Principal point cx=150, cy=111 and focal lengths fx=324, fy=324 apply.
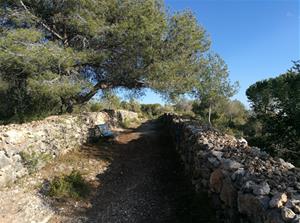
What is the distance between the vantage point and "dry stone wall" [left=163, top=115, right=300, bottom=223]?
3.06 meters

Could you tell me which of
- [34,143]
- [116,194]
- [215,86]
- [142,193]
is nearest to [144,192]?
[142,193]

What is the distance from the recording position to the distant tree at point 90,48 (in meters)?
11.6

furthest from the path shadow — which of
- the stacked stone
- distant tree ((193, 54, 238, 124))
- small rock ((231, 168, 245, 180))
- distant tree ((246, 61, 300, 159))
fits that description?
distant tree ((193, 54, 238, 124))

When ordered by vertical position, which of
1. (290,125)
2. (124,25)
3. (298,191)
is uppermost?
(124,25)

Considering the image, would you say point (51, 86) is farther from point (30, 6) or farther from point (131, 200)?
point (131, 200)

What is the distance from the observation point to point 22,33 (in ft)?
36.1

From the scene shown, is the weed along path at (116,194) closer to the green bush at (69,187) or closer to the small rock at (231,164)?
the green bush at (69,187)

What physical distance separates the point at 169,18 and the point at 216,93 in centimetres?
1402

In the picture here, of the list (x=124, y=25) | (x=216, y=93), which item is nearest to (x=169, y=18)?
(x=124, y=25)

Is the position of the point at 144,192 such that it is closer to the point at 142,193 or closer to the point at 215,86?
the point at 142,193

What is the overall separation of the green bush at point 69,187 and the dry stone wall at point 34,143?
35.9 inches

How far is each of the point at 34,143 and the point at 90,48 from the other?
5.87m

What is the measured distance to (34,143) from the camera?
829cm

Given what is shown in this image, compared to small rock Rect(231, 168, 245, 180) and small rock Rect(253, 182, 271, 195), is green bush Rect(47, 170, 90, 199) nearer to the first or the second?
small rock Rect(231, 168, 245, 180)
